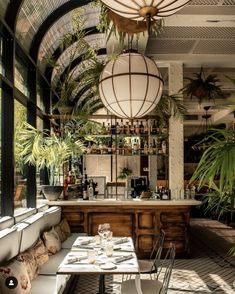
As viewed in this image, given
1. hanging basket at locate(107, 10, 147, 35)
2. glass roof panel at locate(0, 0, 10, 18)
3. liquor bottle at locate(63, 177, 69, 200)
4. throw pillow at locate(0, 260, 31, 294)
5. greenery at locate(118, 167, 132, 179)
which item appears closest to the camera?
hanging basket at locate(107, 10, 147, 35)

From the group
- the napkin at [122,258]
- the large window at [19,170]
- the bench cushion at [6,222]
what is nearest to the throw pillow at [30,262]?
the bench cushion at [6,222]

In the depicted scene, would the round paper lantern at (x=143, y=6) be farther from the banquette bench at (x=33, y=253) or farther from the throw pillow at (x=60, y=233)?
the throw pillow at (x=60, y=233)

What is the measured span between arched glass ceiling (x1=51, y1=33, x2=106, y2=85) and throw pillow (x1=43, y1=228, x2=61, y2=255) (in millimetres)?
3377

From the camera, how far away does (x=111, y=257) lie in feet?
12.3

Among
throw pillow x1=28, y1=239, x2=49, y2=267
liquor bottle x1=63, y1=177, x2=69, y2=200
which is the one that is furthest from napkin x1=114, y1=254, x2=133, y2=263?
liquor bottle x1=63, y1=177, x2=69, y2=200

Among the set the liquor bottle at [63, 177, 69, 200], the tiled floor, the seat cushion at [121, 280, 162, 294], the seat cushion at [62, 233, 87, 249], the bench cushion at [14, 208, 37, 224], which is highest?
the liquor bottle at [63, 177, 69, 200]

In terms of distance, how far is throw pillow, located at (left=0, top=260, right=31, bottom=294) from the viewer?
124 inches

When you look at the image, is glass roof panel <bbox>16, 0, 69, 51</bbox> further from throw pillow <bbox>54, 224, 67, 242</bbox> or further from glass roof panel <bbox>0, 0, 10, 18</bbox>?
throw pillow <bbox>54, 224, 67, 242</bbox>

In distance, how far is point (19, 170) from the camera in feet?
19.1

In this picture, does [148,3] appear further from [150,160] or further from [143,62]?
[150,160]

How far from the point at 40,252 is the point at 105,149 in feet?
10.3

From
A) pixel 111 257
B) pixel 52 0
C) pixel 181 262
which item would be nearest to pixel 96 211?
pixel 181 262

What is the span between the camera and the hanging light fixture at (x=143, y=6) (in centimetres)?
194

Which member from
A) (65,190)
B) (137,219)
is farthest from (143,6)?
(65,190)
